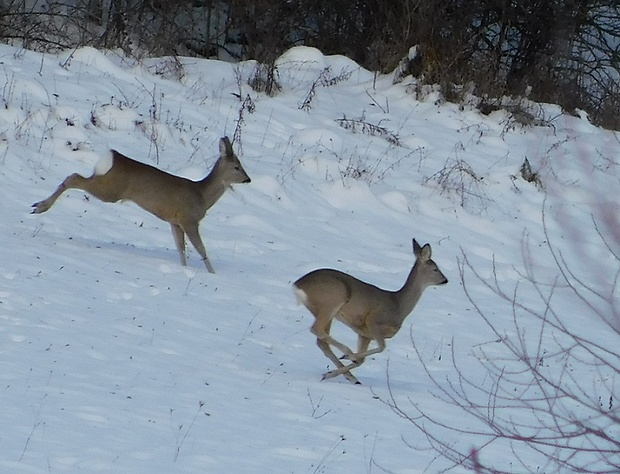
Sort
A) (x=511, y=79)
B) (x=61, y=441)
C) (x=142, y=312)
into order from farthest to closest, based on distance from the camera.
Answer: (x=511, y=79) < (x=142, y=312) < (x=61, y=441)

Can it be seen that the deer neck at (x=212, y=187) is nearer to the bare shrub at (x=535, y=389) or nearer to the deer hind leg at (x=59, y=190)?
the deer hind leg at (x=59, y=190)

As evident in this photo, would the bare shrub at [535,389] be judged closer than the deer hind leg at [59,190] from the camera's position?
Yes

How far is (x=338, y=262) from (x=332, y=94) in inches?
212

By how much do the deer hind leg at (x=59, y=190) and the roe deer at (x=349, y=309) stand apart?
2791mm

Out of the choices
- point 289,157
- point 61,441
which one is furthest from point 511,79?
point 61,441

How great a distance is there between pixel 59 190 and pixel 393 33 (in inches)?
346

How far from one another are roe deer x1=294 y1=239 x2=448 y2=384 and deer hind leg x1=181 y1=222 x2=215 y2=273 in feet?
7.23

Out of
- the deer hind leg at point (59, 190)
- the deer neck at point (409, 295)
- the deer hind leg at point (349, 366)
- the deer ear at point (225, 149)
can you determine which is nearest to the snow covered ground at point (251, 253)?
the deer hind leg at point (349, 366)

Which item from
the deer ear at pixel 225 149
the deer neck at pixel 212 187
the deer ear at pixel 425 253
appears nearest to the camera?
the deer ear at pixel 425 253

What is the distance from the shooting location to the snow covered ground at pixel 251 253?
5.57 m

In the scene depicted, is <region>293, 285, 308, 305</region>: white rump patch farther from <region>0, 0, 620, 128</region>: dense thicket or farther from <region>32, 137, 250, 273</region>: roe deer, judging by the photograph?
<region>0, 0, 620, 128</region>: dense thicket

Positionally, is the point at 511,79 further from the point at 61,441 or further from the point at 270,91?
the point at 61,441

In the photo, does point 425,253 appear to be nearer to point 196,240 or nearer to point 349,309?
point 349,309

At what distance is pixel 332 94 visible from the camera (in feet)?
51.2
